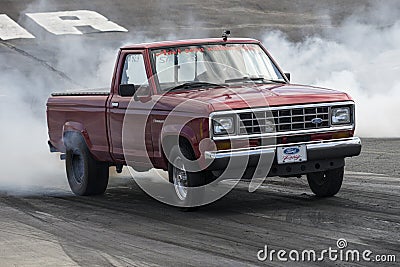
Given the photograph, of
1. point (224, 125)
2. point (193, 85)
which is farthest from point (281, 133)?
point (193, 85)

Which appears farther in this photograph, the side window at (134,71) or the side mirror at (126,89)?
the side window at (134,71)

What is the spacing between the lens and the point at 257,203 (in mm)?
9859

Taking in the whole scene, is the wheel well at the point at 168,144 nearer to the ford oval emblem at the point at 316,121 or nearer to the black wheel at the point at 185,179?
the black wheel at the point at 185,179

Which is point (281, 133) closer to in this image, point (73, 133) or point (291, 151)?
point (291, 151)

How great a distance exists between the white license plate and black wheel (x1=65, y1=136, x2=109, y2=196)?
2811 millimetres

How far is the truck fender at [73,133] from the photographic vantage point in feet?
36.1

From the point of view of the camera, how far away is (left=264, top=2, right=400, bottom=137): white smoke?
17.2 meters

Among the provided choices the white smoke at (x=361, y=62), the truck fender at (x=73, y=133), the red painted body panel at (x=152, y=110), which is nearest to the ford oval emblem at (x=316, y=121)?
the red painted body panel at (x=152, y=110)

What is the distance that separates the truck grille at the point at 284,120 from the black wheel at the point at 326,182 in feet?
2.20

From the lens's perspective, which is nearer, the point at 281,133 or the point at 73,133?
the point at 281,133

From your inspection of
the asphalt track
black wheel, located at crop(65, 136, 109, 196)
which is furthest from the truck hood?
black wheel, located at crop(65, 136, 109, 196)

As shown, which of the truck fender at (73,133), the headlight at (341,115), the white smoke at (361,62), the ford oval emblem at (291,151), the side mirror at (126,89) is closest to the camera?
the ford oval emblem at (291,151)

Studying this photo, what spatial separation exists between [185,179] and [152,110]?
32.9 inches

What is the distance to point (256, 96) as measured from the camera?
9180mm
